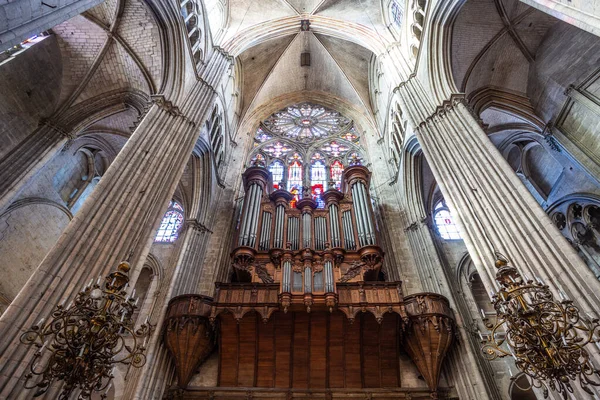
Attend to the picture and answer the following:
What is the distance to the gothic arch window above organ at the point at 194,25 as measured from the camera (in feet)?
39.0

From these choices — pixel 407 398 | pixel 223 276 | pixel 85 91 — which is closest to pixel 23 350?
pixel 223 276

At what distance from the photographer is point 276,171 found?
17203 millimetres

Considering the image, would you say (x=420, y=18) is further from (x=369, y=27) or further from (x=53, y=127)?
(x=53, y=127)

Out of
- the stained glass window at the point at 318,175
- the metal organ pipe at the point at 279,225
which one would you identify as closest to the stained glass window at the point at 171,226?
the metal organ pipe at the point at 279,225

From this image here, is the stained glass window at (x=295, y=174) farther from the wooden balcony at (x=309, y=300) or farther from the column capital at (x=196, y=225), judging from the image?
the wooden balcony at (x=309, y=300)

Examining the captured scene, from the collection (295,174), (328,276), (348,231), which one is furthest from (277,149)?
(328,276)

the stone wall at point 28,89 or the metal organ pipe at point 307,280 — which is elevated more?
the stone wall at point 28,89

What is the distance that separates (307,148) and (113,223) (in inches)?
502

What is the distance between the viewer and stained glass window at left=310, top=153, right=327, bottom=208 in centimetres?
1583

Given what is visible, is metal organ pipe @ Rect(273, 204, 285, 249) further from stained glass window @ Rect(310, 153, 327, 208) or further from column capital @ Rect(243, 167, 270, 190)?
stained glass window @ Rect(310, 153, 327, 208)

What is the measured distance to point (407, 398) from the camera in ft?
28.1

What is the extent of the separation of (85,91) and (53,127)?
161 cm

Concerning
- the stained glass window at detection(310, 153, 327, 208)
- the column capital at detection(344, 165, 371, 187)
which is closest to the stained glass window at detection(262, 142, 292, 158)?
the stained glass window at detection(310, 153, 327, 208)

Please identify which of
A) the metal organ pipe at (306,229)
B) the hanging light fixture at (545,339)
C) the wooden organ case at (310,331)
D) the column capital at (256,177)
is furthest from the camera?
the column capital at (256,177)
